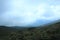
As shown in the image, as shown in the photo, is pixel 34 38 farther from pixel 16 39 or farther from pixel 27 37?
pixel 16 39

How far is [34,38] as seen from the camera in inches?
1362

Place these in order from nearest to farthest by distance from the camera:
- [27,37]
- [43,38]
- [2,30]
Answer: [43,38], [27,37], [2,30]

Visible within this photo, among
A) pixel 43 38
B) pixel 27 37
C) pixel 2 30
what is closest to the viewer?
pixel 43 38

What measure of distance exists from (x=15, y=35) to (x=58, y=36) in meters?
9.51

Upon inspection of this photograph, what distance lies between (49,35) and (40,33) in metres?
2.03

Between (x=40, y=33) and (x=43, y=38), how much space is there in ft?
5.72

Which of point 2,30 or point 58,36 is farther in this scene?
point 2,30

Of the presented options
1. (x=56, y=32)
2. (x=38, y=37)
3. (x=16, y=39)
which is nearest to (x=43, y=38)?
(x=38, y=37)

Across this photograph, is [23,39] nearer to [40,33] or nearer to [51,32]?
[40,33]

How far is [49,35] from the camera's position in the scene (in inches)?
1320

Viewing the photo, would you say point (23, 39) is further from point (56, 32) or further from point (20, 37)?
point (56, 32)

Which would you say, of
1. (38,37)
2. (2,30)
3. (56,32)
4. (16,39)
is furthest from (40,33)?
(2,30)

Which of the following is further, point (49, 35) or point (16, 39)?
point (16, 39)

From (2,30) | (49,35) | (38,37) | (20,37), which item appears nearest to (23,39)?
(20,37)
